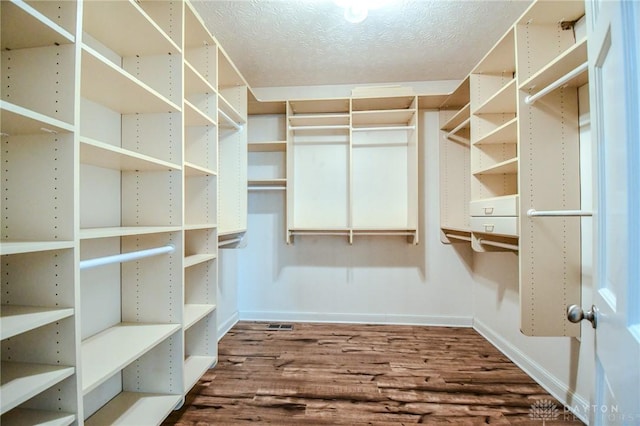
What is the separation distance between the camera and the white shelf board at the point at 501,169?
1848 millimetres

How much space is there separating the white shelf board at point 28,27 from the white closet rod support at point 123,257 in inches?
29.7

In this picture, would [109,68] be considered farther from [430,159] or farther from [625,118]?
[430,159]

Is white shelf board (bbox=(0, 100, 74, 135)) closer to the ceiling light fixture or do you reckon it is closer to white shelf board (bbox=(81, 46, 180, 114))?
white shelf board (bbox=(81, 46, 180, 114))

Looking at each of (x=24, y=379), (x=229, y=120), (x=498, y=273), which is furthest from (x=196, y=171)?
(x=498, y=273)

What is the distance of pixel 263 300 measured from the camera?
3.12 m

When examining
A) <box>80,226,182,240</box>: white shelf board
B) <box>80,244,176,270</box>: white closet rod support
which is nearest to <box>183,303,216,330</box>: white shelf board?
<box>80,244,176,270</box>: white closet rod support

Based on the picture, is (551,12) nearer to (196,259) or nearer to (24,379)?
(196,259)

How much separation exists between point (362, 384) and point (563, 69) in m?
2.26

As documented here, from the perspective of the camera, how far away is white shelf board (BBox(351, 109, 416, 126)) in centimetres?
270

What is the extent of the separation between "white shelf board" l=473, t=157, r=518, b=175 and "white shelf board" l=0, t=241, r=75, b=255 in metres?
2.29

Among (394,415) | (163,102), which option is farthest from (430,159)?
(163,102)

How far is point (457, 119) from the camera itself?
106 inches

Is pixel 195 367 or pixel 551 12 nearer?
pixel 551 12

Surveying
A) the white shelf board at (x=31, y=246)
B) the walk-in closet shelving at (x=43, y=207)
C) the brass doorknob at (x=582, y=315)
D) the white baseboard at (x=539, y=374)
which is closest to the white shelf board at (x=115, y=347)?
the walk-in closet shelving at (x=43, y=207)
